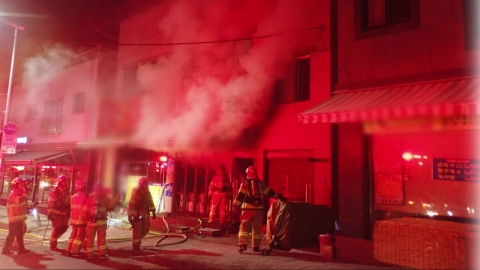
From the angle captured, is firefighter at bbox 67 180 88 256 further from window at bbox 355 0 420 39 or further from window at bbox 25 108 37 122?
window at bbox 25 108 37 122

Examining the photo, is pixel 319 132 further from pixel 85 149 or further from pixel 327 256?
pixel 85 149

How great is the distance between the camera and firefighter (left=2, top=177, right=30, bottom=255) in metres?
7.94

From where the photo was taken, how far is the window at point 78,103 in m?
16.7

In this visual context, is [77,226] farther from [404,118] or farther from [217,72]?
[404,118]

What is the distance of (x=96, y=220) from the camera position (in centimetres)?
765

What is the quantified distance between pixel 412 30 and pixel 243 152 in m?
5.27

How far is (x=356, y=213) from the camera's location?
23.4 feet

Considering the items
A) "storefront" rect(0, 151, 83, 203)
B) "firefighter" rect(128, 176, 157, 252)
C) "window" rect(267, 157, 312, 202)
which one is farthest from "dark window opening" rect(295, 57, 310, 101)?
"storefront" rect(0, 151, 83, 203)

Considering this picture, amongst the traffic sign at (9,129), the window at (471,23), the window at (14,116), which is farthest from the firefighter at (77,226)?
the window at (14,116)

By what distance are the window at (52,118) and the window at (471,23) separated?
1677 cm

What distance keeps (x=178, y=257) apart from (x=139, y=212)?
1.63 meters

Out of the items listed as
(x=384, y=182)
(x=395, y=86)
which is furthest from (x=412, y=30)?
(x=384, y=182)

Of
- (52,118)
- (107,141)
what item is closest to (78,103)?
(52,118)

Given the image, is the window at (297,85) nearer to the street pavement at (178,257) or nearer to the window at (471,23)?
the street pavement at (178,257)
